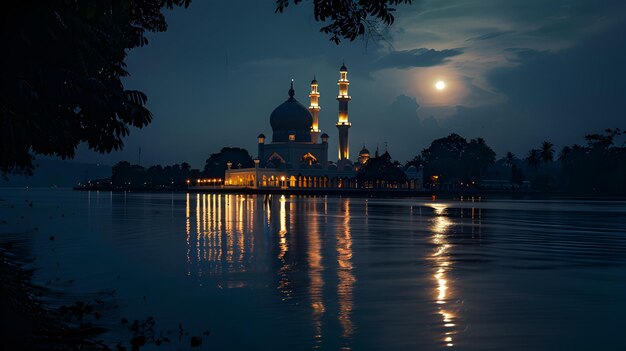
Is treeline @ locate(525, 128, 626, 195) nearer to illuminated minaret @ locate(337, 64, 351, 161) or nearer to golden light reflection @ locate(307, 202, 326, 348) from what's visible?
illuminated minaret @ locate(337, 64, 351, 161)

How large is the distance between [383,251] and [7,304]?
51.9 ft

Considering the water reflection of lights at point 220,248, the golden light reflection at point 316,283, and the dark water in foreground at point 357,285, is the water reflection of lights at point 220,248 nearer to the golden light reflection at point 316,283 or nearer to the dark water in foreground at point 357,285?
the dark water in foreground at point 357,285

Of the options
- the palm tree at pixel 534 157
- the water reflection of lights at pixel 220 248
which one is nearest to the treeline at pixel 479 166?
Answer: the palm tree at pixel 534 157

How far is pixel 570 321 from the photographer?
43.1 ft

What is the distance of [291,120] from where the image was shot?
149 meters

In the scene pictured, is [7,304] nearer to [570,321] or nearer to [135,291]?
[135,291]

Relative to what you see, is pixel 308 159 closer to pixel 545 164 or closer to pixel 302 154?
pixel 302 154

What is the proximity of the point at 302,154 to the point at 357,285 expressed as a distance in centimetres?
13367

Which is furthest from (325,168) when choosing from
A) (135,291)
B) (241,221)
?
(135,291)

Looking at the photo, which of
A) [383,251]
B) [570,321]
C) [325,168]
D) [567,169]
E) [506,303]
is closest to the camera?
[570,321]

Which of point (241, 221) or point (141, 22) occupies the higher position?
point (141, 22)

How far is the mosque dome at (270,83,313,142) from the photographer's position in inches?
5851

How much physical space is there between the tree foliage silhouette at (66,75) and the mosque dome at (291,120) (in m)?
130

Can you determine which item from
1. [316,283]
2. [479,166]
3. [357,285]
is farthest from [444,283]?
[479,166]
